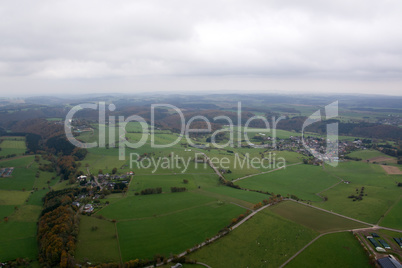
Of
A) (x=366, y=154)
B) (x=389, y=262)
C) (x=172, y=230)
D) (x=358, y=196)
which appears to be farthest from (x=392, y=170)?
(x=172, y=230)

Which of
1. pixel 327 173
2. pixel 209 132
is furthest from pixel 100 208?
pixel 209 132

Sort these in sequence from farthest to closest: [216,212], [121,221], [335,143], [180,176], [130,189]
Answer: [335,143] < [180,176] < [130,189] < [216,212] < [121,221]

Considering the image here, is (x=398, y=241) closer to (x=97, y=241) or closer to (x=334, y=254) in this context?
(x=334, y=254)

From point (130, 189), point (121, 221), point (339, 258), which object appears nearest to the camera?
point (339, 258)

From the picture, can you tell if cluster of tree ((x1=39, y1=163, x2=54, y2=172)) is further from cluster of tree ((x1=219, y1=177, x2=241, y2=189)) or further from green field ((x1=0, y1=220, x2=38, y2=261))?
cluster of tree ((x1=219, y1=177, x2=241, y2=189))

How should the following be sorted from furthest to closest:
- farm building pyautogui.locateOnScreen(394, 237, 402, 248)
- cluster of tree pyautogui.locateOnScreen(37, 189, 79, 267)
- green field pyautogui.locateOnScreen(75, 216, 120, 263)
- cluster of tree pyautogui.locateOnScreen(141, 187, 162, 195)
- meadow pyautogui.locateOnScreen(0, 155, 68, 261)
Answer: cluster of tree pyautogui.locateOnScreen(141, 187, 162, 195)
meadow pyautogui.locateOnScreen(0, 155, 68, 261)
farm building pyautogui.locateOnScreen(394, 237, 402, 248)
green field pyautogui.locateOnScreen(75, 216, 120, 263)
cluster of tree pyautogui.locateOnScreen(37, 189, 79, 267)

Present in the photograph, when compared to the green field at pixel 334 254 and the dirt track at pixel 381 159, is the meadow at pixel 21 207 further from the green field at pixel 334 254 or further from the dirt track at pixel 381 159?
the dirt track at pixel 381 159

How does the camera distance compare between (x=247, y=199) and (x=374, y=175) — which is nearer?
(x=247, y=199)

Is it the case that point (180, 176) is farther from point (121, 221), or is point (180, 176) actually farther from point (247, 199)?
point (121, 221)

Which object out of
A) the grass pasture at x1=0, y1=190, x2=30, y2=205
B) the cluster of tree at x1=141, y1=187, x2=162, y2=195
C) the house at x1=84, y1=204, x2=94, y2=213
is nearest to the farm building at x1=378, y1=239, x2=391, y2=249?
the cluster of tree at x1=141, y1=187, x2=162, y2=195
